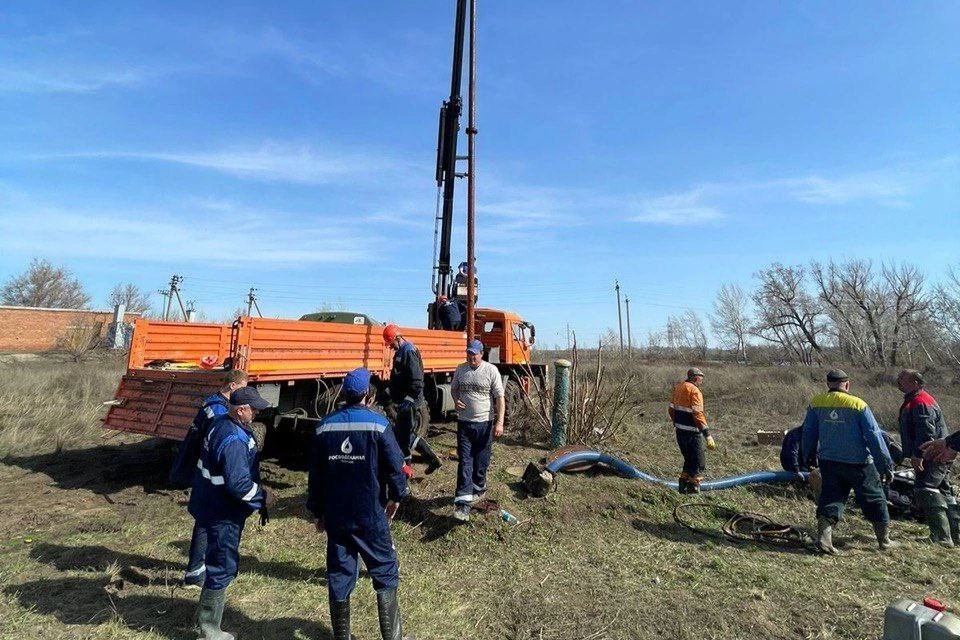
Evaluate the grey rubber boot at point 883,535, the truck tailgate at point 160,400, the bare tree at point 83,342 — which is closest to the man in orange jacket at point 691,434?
the grey rubber boot at point 883,535

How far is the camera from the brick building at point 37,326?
32.6 meters

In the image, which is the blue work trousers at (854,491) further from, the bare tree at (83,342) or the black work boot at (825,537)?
the bare tree at (83,342)

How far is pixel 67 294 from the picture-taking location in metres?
47.4

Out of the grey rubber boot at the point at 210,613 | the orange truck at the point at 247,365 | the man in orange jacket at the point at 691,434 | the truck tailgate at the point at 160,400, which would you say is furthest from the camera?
the man in orange jacket at the point at 691,434

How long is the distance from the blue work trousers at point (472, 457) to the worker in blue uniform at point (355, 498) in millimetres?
1950

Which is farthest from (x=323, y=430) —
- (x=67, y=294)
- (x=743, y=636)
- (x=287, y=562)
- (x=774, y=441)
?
(x=67, y=294)

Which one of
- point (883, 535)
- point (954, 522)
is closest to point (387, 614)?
point (883, 535)

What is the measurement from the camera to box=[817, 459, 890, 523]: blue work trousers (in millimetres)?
5062

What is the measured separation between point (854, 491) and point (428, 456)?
170 inches

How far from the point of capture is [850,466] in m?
5.09

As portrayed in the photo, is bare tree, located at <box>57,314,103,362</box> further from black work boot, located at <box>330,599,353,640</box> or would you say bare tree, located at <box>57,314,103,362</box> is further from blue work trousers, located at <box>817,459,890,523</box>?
blue work trousers, located at <box>817,459,890,523</box>

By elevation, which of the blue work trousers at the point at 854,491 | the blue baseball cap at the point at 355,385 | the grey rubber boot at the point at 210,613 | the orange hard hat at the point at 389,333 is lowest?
the grey rubber boot at the point at 210,613

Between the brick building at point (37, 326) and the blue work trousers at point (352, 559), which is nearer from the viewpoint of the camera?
the blue work trousers at point (352, 559)

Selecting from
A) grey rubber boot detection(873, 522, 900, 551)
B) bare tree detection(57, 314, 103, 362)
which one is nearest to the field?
grey rubber boot detection(873, 522, 900, 551)
